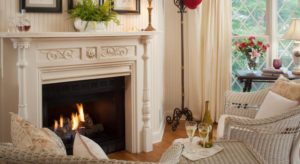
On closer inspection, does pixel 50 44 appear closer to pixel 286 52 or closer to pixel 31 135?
pixel 31 135

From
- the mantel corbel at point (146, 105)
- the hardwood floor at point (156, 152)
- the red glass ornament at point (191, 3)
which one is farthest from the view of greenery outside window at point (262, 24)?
the mantel corbel at point (146, 105)

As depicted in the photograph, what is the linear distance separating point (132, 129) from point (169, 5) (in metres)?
1.97

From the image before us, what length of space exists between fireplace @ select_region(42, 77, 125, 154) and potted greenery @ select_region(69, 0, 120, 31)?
54cm

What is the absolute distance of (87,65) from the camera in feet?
11.4

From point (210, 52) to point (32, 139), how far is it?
364 centimetres

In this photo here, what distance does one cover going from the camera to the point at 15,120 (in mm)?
1806

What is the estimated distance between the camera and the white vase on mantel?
132 inches

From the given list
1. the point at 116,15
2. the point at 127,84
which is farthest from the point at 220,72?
the point at 116,15

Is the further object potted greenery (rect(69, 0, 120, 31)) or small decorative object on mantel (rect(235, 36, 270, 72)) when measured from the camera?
small decorative object on mantel (rect(235, 36, 270, 72))

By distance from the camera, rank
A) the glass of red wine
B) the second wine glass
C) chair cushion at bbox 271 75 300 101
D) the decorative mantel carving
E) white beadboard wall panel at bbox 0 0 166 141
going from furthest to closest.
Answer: the glass of red wine
the decorative mantel carving
white beadboard wall panel at bbox 0 0 166 141
chair cushion at bbox 271 75 300 101
the second wine glass

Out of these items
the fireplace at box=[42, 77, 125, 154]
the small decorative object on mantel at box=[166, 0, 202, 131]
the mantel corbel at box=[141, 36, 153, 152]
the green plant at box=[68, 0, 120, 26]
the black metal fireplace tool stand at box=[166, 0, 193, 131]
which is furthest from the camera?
the black metal fireplace tool stand at box=[166, 0, 193, 131]

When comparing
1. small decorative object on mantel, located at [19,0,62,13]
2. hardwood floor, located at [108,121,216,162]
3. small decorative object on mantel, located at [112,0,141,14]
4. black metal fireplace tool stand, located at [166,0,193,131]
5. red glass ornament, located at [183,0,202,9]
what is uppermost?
red glass ornament, located at [183,0,202,9]

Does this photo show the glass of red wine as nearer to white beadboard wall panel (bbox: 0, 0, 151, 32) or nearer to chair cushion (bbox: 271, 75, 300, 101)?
chair cushion (bbox: 271, 75, 300, 101)

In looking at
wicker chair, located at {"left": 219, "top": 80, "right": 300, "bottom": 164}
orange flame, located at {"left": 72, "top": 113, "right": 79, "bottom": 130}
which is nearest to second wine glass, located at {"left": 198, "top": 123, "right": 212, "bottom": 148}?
wicker chair, located at {"left": 219, "top": 80, "right": 300, "bottom": 164}
